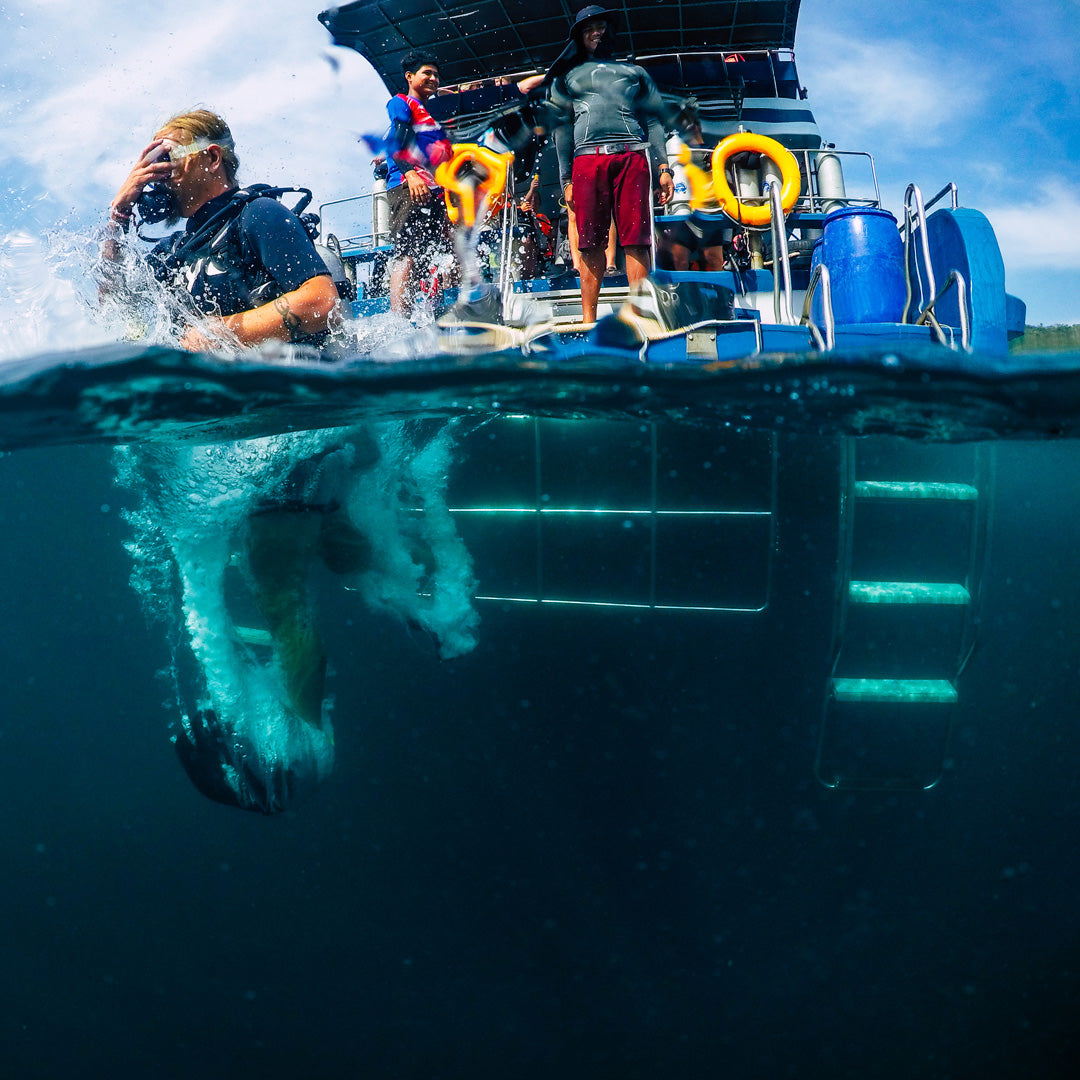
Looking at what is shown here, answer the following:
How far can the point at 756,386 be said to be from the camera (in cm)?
535

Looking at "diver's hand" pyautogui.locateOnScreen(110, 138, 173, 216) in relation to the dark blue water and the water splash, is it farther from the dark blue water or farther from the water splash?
the dark blue water

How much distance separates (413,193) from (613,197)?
1.85 metres

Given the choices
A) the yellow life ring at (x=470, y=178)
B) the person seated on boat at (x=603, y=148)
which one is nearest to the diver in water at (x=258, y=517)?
the yellow life ring at (x=470, y=178)

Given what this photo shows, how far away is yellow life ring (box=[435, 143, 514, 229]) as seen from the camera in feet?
21.2

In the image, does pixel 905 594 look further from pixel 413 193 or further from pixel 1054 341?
pixel 413 193

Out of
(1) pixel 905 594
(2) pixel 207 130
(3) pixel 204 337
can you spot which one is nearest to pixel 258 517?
(3) pixel 204 337

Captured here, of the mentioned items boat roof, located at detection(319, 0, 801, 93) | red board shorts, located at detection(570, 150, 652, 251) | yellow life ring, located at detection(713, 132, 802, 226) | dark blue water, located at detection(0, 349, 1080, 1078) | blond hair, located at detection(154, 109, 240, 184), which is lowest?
dark blue water, located at detection(0, 349, 1080, 1078)

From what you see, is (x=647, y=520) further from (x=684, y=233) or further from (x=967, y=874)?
(x=967, y=874)

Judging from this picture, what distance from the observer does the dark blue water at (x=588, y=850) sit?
27.5 ft

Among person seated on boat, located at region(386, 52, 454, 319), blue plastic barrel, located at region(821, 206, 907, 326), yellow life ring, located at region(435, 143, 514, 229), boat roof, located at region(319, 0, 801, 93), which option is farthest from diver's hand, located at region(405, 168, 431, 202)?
boat roof, located at region(319, 0, 801, 93)

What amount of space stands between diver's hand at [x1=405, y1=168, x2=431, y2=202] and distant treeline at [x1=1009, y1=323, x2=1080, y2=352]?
4664 mm

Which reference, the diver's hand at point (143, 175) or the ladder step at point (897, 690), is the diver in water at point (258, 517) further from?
the ladder step at point (897, 690)

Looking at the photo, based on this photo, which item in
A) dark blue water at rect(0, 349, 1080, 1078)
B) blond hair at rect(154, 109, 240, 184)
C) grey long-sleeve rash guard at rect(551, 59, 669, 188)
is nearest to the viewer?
blond hair at rect(154, 109, 240, 184)

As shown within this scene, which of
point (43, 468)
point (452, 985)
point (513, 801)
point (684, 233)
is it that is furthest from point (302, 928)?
point (684, 233)
